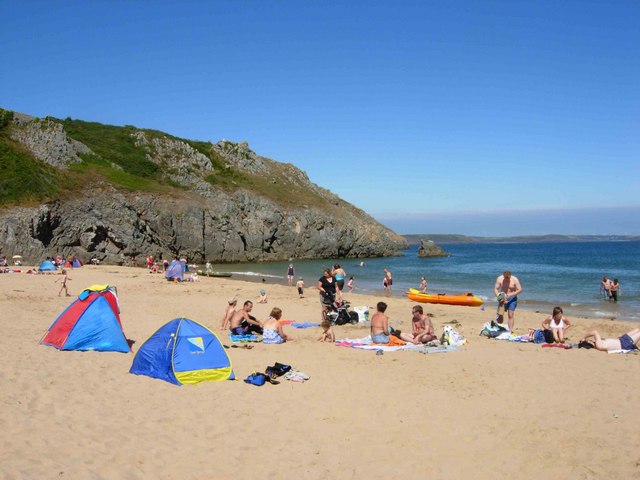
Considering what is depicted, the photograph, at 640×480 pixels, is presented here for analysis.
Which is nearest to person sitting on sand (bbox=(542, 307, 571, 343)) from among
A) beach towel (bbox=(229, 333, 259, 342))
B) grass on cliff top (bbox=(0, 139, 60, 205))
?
beach towel (bbox=(229, 333, 259, 342))

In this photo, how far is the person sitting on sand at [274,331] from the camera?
38.9 feet

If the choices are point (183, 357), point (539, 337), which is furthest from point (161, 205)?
point (539, 337)

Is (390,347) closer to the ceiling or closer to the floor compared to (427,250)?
closer to the floor

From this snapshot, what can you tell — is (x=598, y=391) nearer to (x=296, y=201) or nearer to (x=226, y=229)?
(x=226, y=229)

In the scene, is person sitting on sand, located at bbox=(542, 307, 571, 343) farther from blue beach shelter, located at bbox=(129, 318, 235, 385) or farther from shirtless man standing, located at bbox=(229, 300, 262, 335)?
blue beach shelter, located at bbox=(129, 318, 235, 385)

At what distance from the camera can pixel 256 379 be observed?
8.42 metres

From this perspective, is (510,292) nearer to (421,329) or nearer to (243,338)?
(421,329)

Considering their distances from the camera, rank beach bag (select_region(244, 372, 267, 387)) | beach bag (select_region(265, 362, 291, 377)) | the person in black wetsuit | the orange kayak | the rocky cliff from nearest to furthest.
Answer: beach bag (select_region(244, 372, 267, 387)) → beach bag (select_region(265, 362, 291, 377)) → the person in black wetsuit → the orange kayak → the rocky cliff

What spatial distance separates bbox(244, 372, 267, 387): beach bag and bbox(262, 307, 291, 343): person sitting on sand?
3.24 metres

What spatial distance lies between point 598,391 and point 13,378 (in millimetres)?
9632

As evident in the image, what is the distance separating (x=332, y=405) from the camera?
757cm

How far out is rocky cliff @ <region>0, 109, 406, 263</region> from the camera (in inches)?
1626

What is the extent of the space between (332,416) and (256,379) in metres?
1.86

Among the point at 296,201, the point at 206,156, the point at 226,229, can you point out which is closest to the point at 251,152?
the point at 206,156
